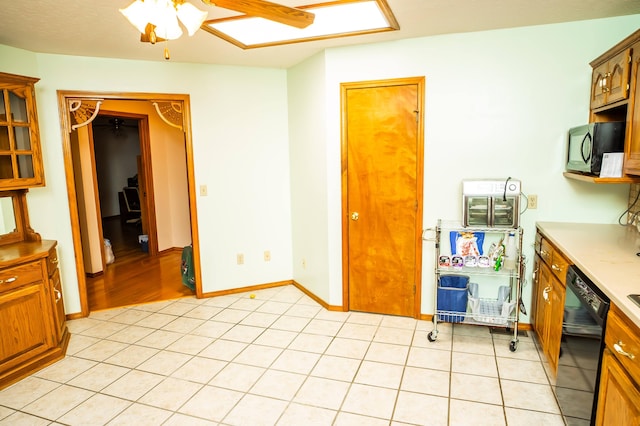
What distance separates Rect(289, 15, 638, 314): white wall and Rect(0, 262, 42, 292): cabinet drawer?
251 centimetres

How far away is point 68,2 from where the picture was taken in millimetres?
2301

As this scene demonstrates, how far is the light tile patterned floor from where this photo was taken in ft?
7.50

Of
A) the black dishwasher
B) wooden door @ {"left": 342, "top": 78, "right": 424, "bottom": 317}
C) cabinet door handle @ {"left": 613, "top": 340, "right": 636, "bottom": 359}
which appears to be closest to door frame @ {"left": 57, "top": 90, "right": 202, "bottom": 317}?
wooden door @ {"left": 342, "top": 78, "right": 424, "bottom": 317}

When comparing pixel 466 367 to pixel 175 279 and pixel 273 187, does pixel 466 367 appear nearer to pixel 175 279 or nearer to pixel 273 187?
pixel 273 187

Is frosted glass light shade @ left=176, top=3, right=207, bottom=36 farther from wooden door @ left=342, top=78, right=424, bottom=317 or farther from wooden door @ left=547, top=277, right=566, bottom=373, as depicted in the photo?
wooden door @ left=547, top=277, right=566, bottom=373

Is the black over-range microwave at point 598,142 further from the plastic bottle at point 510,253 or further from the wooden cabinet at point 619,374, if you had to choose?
the wooden cabinet at point 619,374

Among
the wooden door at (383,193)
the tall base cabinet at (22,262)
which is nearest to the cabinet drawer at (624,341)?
the wooden door at (383,193)

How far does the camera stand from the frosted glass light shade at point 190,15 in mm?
1601

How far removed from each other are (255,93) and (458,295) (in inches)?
108

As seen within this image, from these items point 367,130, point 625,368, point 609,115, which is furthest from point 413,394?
point 609,115

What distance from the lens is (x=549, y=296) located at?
2.55m

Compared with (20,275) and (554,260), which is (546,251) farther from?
(20,275)

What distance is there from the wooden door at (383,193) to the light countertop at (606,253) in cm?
103

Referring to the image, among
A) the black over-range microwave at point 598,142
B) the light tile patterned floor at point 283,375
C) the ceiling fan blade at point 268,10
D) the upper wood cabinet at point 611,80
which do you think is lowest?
the light tile patterned floor at point 283,375
